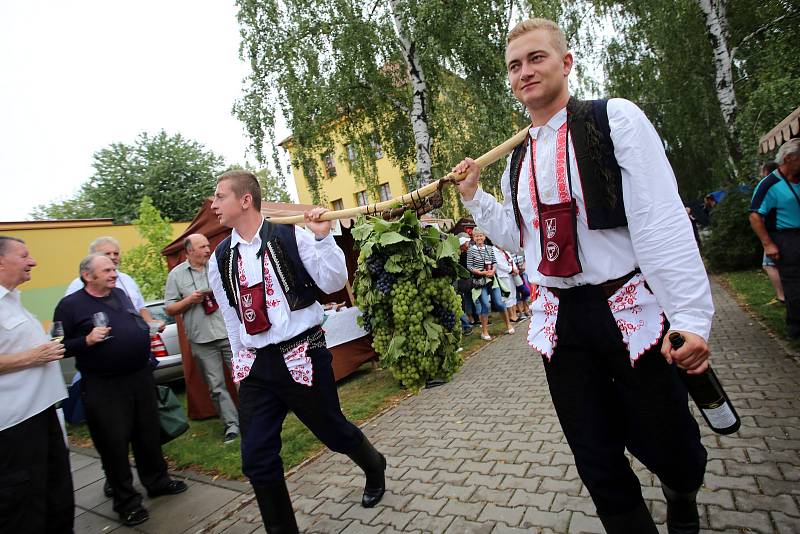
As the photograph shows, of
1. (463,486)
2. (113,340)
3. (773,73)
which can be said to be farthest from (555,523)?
(773,73)

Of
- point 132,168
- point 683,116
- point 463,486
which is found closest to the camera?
point 463,486

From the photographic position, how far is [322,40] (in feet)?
40.9

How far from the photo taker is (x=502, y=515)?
2.75 meters

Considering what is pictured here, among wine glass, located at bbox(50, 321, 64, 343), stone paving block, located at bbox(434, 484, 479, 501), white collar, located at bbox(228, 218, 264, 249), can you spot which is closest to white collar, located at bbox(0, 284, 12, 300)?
wine glass, located at bbox(50, 321, 64, 343)

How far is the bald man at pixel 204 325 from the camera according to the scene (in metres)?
5.05

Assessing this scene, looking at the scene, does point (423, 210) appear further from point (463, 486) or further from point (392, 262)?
point (392, 262)

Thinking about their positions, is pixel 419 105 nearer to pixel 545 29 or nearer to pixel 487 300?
pixel 487 300

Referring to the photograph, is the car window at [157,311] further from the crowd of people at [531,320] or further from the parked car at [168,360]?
the crowd of people at [531,320]

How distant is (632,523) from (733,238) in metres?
11.8

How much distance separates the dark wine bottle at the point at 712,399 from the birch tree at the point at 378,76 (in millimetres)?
9737

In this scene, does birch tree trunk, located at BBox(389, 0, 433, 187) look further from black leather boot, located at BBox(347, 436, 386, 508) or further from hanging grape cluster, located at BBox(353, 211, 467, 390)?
black leather boot, located at BBox(347, 436, 386, 508)

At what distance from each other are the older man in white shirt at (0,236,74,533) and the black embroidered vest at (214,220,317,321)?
1.11 meters

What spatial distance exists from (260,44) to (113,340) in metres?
11.3

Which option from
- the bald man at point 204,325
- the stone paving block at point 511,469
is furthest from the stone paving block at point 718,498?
the bald man at point 204,325
